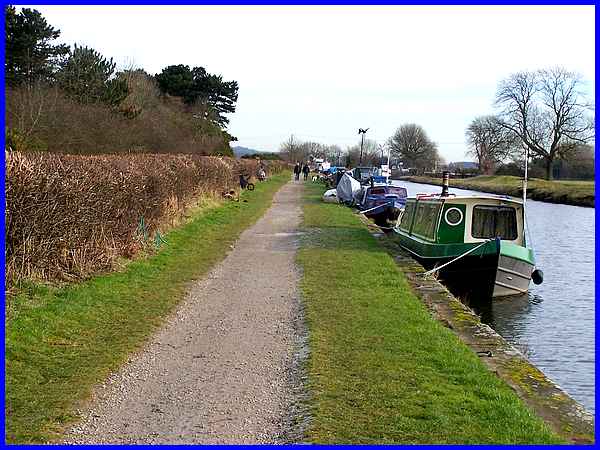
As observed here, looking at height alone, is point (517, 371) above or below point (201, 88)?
below

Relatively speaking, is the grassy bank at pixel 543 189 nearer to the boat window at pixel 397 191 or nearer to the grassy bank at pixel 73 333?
the boat window at pixel 397 191

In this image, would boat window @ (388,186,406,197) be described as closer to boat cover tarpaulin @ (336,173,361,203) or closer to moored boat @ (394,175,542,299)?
boat cover tarpaulin @ (336,173,361,203)

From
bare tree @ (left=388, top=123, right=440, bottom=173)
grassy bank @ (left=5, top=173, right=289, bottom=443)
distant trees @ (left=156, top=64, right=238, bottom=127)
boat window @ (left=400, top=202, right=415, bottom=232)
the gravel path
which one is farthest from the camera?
bare tree @ (left=388, top=123, right=440, bottom=173)

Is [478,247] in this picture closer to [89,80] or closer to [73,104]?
[73,104]

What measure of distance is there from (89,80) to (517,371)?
29.7 m

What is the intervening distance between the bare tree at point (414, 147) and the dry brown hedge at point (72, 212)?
112 m

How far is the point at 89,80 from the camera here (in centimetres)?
3372

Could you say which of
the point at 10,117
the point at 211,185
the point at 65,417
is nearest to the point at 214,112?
the point at 211,185

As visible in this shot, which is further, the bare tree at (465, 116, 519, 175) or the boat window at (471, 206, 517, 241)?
the bare tree at (465, 116, 519, 175)

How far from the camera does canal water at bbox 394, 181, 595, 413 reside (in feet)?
35.1

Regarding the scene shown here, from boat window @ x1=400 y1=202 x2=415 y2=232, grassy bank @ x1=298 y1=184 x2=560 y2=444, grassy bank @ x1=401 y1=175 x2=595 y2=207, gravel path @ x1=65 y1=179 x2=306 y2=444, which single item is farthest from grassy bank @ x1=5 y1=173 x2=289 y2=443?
grassy bank @ x1=401 y1=175 x2=595 y2=207

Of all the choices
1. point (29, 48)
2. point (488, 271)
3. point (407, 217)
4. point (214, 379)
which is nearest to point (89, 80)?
point (29, 48)

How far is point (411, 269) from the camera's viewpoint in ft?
51.7

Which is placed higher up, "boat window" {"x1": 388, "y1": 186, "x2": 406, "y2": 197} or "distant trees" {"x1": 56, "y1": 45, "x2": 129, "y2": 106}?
"distant trees" {"x1": 56, "y1": 45, "x2": 129, "y2": 106}
